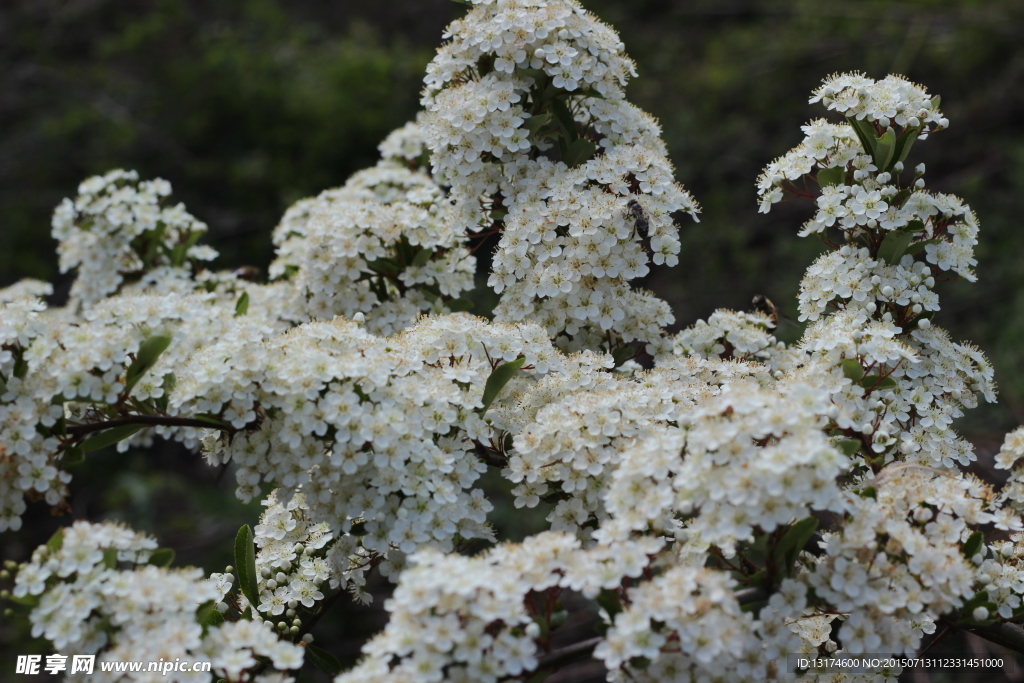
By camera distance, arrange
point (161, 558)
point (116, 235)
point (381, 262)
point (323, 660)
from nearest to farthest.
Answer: point (161, 558) < point (323, 660) < point (381, 262) < point (116, 235)

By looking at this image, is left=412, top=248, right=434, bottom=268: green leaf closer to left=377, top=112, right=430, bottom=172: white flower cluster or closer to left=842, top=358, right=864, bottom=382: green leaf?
left=377, top=112, right=430, bottom=172: white flower cluster

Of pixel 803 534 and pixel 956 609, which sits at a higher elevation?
pixel 803 534

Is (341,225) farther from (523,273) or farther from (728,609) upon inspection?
(728,609)

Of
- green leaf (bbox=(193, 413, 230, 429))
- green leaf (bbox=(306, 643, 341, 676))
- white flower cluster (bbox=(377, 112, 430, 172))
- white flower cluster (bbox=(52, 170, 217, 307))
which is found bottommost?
green leaf (bbox=(306, 643, 341, 676))

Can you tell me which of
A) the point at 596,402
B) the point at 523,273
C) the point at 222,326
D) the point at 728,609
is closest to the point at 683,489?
the point at 728,609

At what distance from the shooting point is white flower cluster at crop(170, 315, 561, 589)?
1863mm

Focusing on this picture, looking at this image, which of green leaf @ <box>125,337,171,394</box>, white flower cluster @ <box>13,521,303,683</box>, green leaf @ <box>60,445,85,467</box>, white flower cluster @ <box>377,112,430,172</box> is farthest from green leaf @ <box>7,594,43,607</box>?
white flower cluster @ <box>377,112,430,172</box>

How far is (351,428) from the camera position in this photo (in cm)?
186

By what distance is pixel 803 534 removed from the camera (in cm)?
165

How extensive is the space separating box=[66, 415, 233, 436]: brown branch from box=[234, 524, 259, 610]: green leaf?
29 cm

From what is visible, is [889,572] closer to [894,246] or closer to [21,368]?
[894,246]

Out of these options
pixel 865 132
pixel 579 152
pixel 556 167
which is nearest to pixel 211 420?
pixel 556 167

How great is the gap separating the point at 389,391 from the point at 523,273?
0.61 metres

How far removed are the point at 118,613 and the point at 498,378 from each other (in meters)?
0.93
